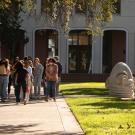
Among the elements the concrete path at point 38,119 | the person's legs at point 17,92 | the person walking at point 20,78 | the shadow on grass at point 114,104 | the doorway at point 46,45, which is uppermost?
the doorway at point 46,45

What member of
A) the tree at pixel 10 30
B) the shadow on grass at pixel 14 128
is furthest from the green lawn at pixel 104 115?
the tree at pixel 10 30

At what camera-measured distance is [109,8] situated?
1509 cm

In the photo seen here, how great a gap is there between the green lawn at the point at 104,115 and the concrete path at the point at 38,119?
0.28 meters

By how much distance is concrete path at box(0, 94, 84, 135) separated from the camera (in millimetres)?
13422

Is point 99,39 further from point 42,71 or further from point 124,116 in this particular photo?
point 124,116

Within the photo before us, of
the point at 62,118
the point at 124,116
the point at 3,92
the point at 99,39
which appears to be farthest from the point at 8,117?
the point at 99,39

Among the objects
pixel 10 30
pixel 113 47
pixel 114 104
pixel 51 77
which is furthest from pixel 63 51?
pixel 114 104

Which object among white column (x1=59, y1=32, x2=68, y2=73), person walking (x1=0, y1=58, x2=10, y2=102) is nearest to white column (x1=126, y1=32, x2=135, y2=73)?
white column (x1=59, y1=32, x2=68, y2=73)

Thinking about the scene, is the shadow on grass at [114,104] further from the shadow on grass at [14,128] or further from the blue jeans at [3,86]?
the shadow on grass at [14,128]

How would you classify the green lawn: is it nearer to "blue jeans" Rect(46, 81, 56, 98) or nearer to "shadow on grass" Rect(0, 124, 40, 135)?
"blue jeans" Rect(46, 81, 56, 98)

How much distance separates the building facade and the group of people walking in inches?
978

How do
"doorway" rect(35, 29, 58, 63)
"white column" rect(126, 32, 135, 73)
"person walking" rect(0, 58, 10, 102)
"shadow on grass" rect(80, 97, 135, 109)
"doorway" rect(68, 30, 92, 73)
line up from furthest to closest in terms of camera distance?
"doorway" rect(68, 30, 92, 73) → "doorway" rect(35, 29, 58, 63) → "white column" rect(126, 32, 135, 73) → "person walking" rect(0, 58, 10, 102) → "shadow on grass" rect(80, 97, 135, 109)

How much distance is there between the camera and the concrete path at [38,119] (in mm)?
13422

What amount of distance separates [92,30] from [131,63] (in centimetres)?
3481
